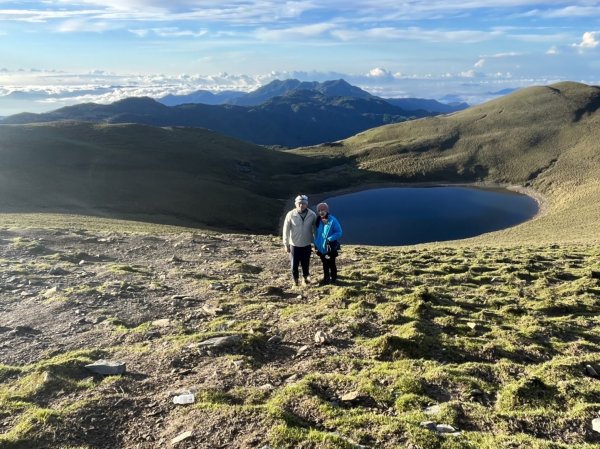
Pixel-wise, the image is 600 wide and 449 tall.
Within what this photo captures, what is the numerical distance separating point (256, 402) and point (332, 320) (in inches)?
226

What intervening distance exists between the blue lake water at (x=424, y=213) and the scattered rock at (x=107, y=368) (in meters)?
72.8

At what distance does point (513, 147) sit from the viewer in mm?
153750

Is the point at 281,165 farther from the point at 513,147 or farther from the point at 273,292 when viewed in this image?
the point at 273,292

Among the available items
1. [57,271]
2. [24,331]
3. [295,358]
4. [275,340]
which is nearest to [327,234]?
[275,340]

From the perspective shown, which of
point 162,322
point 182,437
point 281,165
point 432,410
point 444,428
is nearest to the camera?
point 182,437

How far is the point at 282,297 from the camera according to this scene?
18.5 metres

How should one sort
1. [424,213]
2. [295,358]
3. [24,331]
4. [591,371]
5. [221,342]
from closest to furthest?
1. [591,371]
2. [295,358]
3. [221,342]
4. [24,331]
5. [424,213]

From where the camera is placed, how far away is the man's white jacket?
18.5 m

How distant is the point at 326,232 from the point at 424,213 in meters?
93.9

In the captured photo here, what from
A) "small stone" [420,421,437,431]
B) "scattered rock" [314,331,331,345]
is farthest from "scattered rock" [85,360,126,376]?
"small stone" [420,421,437,431]

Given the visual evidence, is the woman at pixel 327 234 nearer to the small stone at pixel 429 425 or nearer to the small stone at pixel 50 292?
the small stone at pixel 429 425

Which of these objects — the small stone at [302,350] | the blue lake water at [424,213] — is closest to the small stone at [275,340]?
the small stone at [302,350]

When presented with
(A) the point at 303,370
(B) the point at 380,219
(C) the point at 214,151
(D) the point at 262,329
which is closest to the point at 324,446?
(A) the point at 303,370

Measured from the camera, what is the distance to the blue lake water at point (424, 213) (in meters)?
88.5
